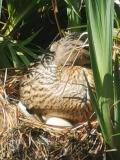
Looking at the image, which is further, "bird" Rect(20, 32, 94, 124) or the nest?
"bird" Rect(20, 32, 94, 124)

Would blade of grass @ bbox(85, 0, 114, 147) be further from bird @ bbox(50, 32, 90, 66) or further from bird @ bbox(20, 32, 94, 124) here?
bird @ bbox(50, 32, 90, 66)

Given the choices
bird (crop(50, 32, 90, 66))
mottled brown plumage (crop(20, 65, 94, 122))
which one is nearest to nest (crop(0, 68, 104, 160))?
mottled brown plumage (crop(20, 65, 94, 122))

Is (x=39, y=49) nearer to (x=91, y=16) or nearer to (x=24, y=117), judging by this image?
(x=24, y=117)

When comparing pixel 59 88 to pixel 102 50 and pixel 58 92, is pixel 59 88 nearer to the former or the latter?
pixel 58 92

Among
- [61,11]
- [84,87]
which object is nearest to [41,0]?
[61,11]

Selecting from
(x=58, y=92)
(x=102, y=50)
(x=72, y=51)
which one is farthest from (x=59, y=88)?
(x=102, y=50)

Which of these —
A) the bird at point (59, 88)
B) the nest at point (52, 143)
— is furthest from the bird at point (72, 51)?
the nest at point (52, 143)
